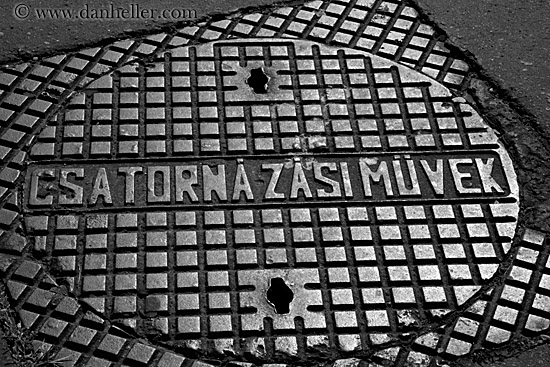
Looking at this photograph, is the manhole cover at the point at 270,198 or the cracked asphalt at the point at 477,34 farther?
the cracked asphalt at the point at 477,34

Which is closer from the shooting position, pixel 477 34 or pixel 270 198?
pixel 270 198

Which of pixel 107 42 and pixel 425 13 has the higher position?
pixel 425 13

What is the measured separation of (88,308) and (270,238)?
2.10 feet

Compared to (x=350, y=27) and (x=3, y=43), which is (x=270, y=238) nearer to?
(x=350, y=27)

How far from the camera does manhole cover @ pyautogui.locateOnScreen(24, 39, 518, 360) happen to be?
107 inches

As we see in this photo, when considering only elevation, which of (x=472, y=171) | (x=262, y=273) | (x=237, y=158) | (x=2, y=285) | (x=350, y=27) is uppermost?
(x=350, y=27)

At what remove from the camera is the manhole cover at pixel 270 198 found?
2.72 metres

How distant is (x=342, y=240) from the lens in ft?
9.52

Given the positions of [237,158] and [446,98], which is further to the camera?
[446,98]

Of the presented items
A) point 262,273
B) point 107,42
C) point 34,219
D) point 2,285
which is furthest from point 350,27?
point 2,285

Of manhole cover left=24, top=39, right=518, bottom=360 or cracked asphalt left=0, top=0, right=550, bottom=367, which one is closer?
manhole cover left=24, top=39, right=518, bottom=360

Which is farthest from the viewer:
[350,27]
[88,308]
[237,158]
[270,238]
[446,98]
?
[350,27]

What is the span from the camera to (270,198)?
301cm

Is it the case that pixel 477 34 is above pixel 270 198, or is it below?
above
